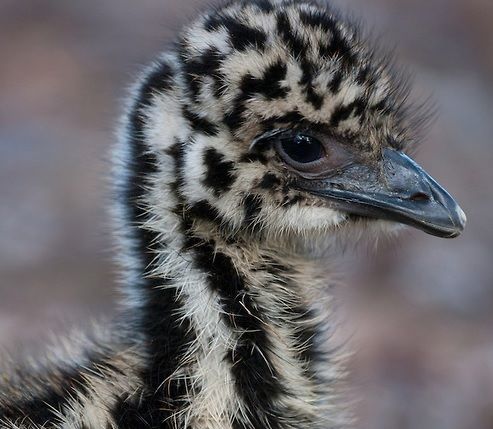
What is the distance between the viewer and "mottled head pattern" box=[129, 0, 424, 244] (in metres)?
3.37

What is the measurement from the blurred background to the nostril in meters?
0.92

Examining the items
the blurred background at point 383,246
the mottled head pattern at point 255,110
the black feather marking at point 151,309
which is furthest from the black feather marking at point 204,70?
the blurred background at point 383,246

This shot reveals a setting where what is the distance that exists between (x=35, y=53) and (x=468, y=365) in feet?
12.9

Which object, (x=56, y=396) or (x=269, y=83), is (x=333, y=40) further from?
(x=56, y=396)

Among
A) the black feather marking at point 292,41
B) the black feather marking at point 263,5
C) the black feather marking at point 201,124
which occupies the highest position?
the black feather marking at point 263,5

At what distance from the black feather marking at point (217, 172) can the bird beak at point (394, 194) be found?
20 centimetres

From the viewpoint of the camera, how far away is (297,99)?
11.0 ft

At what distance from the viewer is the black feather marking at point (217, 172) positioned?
3365 millimetres

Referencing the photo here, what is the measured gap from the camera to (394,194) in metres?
3.41

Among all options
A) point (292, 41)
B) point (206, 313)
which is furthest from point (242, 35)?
point (206, 313)

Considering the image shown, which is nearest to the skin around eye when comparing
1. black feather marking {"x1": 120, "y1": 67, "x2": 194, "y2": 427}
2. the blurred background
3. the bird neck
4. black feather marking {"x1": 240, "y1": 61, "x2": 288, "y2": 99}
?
black feather marking {"x1": 240, "y1": 61, "x2": 288, "y2": 99}

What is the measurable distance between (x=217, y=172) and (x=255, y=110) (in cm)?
19

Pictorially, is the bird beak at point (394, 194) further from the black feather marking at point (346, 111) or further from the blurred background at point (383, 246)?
the blurred background at point (383, 246)

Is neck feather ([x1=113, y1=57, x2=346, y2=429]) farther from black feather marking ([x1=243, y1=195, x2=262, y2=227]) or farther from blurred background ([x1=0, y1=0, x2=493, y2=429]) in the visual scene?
blurred background ([x1=0, y1=0, x2=493, y2=429])
